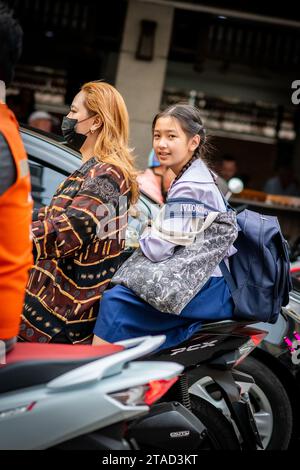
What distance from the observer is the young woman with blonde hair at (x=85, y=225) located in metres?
3.27

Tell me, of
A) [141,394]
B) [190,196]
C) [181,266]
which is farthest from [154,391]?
[190,196]

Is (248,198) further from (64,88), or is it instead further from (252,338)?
(252,338)

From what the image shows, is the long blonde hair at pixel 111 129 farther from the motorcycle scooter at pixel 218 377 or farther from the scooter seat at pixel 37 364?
the scooter seat at pixel 37 364

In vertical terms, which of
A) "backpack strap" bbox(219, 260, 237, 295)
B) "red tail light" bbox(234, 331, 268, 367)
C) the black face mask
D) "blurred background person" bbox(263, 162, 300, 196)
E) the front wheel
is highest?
the black face mask

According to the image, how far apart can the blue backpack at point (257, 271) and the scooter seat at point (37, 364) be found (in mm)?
961

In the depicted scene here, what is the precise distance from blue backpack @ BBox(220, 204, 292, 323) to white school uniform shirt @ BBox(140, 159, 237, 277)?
0.06 meters

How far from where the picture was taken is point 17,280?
2523mm

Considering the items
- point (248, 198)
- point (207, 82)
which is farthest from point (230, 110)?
point (248, 198)

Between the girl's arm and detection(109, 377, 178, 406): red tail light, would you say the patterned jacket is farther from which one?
detection(109, 377, 178, 406): red tail light

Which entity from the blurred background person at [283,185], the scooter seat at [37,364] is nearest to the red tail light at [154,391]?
the scooter seat at [37,364]

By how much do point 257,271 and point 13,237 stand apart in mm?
1340

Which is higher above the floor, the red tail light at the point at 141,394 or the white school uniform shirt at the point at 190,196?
the white school uniform shirt at the point at 190,196

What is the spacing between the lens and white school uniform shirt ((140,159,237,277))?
10.9 ft

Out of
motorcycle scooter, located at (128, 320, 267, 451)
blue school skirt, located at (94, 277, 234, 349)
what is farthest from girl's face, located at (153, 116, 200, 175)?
motorcycle scooter, located at (128, 320, 267, 451)
